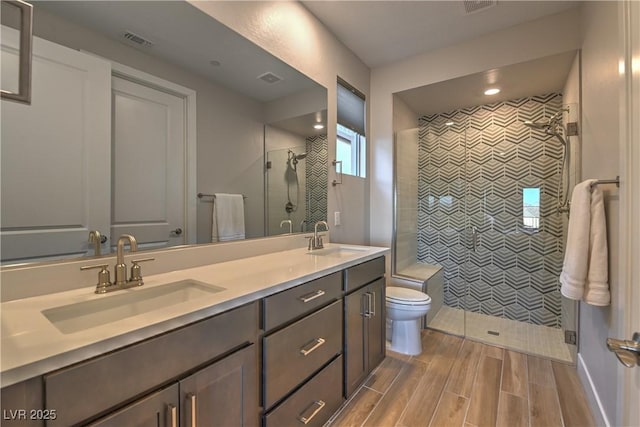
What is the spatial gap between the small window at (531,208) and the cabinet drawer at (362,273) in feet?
6.22

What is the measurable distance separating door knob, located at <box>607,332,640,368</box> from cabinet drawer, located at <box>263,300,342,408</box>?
0.95m

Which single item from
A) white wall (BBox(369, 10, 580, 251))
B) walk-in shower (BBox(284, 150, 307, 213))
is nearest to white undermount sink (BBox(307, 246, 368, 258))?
walk-in shower (BBox(284, 150, 307, 213))

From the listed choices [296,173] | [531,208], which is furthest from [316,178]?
[531,208]

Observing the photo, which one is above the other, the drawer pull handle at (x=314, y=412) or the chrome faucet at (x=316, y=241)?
the chrome faucet at (x=316, y=241)

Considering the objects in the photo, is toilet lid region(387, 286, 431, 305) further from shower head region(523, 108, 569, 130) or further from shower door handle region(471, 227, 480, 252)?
shower head region(523, 108, 569, 130)

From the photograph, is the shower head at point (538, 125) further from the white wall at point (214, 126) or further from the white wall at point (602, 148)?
the white wall at point (214, 126)

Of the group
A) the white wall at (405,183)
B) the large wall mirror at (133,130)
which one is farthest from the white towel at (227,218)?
the white wall at (405,183)

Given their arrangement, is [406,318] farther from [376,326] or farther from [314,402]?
[314,402]

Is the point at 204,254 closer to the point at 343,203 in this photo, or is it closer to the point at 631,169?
the point at 343,203

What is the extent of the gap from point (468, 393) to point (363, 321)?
0.80m

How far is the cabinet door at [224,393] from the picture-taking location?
792mm

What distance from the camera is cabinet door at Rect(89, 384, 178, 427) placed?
0.66 meters

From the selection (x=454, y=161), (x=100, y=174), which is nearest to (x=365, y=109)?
(x=454, y=161)

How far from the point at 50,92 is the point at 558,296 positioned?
12.6ft
